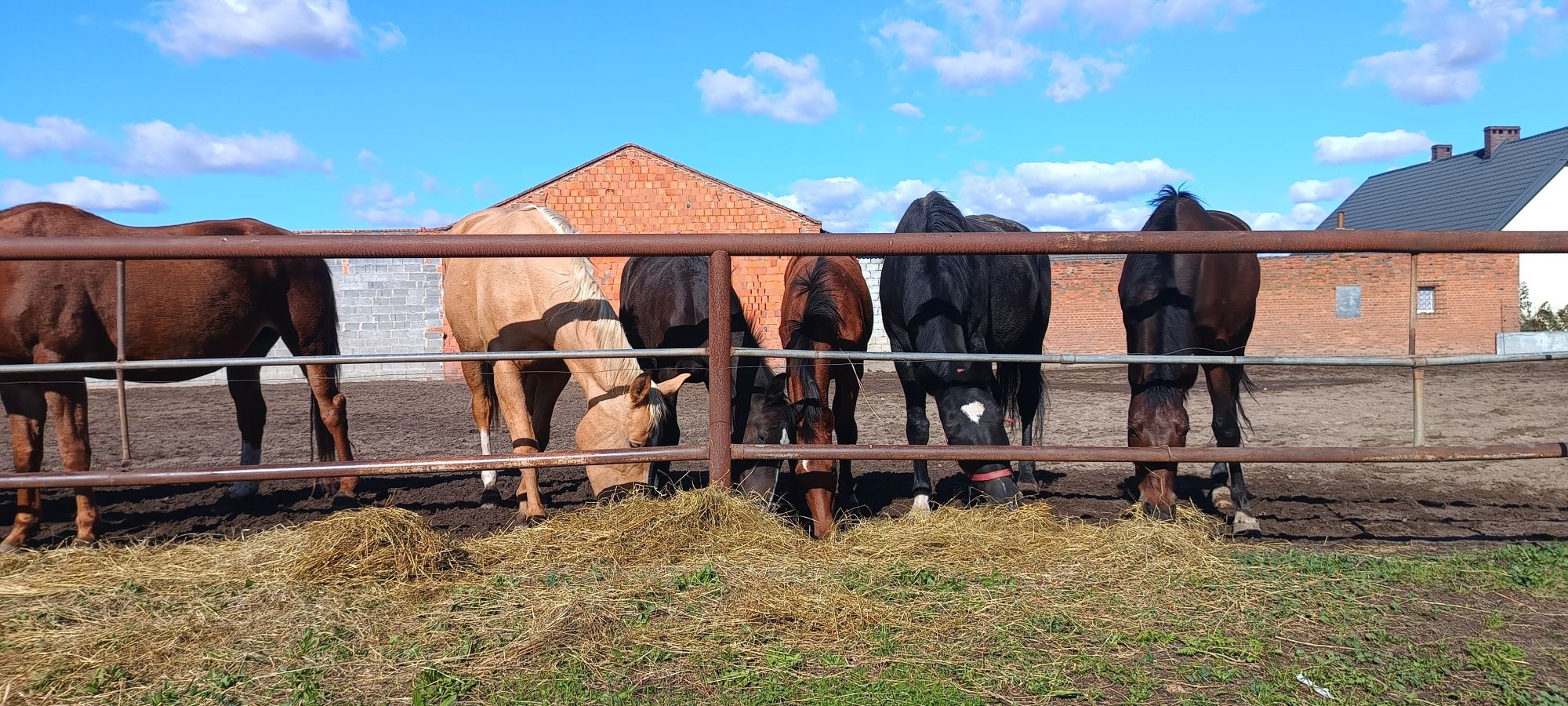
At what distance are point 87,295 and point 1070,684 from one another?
15.9ft

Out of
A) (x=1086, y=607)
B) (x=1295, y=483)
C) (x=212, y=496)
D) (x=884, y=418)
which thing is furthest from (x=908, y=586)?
(x=884, y=418)

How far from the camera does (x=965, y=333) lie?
453cm

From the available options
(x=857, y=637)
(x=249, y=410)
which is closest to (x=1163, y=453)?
(x=857, y=637)

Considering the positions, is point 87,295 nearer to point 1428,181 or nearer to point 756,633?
point 756,633

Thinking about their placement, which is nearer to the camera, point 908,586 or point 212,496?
point 908,586

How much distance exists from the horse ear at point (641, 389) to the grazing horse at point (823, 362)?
0.68 meters

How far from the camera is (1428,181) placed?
1420 inches

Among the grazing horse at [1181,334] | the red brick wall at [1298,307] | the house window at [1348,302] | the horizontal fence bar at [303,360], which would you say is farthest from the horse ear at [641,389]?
the house window at [1348,302]

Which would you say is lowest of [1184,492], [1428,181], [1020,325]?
[1184,492]

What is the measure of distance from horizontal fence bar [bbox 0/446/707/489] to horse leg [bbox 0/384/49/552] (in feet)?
2.37

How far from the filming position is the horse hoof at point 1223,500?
183 inches

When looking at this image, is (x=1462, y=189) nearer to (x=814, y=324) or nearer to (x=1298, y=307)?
(x=1298, y=307)

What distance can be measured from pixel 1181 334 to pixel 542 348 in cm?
351

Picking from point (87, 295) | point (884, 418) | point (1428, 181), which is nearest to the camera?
point (87, 295)
